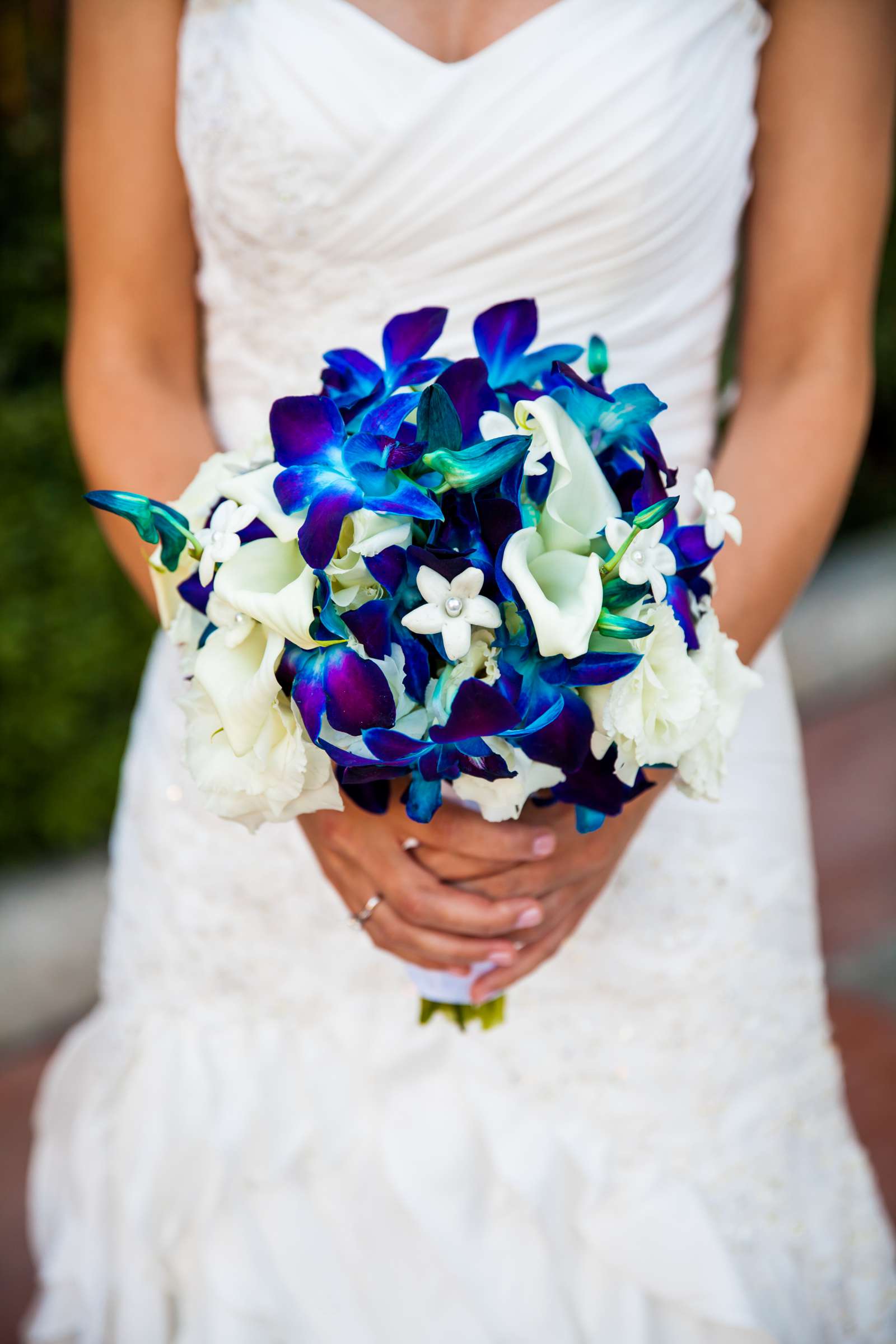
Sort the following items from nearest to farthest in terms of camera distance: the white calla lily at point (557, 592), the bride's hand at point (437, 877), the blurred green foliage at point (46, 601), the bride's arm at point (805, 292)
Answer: the white calla lily at point (557, 592) → the bride's hand at point (437, 877) → the bride's arm at point (805, 292) → the blurred green foliage at point (46, 601)

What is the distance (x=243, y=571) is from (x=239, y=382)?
72 centimetres

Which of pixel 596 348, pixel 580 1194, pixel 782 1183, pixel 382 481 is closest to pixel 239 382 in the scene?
pixel 596 348

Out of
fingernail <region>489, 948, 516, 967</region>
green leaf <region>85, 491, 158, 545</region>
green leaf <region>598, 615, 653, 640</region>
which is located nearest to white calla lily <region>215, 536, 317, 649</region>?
green leaf <region>85, 491, 158, 545</region>

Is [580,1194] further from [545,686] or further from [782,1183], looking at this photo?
[545,686]

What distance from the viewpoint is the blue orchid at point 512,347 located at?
3.28ft

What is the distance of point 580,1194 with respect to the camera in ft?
4.77

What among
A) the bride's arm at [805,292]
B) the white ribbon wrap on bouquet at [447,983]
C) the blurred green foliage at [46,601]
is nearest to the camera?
the white ribbon wrap on bouquet at [447,983]

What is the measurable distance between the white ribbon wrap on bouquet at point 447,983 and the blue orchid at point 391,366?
0.60 m

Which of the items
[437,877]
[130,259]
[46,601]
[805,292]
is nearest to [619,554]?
[437,877]

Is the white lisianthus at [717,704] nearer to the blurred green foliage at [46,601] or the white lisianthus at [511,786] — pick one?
the white lisianthus at [511,786]

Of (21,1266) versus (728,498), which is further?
(21,1266)

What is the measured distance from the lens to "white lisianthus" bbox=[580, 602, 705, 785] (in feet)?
2.87

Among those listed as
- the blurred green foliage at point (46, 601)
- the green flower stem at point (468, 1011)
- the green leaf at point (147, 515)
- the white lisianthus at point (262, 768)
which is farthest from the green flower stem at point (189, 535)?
the blurred green foliage at point (46, 601)

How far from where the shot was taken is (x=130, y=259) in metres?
1.43
